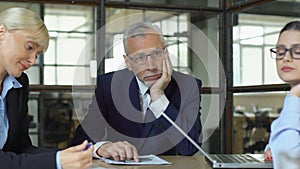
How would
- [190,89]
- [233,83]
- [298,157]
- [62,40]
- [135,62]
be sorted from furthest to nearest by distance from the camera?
[62,40]
[233,83]
[190,89]
[135,62]
[298,157]

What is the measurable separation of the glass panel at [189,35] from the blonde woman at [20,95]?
75 centimetres

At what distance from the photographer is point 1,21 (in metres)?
1.46

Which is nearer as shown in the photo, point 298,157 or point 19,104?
point 298,157

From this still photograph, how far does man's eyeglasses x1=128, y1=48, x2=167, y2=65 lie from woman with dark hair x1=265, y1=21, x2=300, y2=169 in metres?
0.76

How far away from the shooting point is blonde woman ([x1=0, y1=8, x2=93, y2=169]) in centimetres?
120

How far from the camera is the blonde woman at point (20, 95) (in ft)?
3.92

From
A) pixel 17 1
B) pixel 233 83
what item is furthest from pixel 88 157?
pixel 233 83

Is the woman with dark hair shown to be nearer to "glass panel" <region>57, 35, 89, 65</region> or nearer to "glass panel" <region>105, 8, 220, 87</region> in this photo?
"glass panel" <region>105, 8, 220, 87</region>

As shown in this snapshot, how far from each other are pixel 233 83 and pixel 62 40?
580cm

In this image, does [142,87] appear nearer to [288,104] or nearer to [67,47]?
[288,104]

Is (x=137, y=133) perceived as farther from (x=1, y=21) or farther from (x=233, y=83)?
(x=233, y=83)

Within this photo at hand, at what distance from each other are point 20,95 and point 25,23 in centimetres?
36

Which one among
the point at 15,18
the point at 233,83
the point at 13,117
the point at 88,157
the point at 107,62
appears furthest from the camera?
the point at 233,83

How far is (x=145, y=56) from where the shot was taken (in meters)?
1.86
